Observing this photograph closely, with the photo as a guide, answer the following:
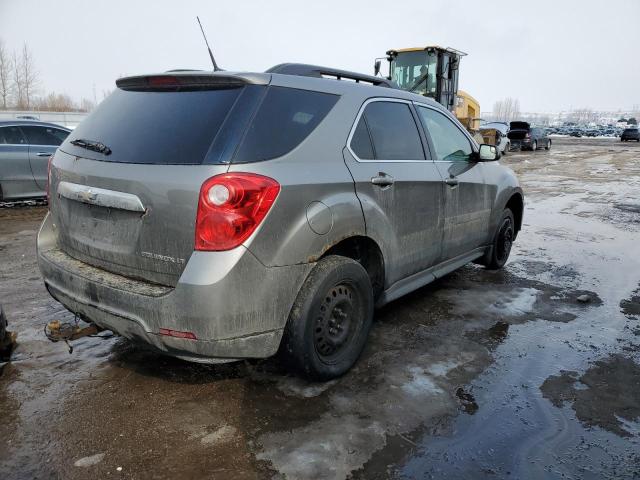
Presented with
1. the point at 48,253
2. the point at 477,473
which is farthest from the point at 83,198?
the point at 477,473

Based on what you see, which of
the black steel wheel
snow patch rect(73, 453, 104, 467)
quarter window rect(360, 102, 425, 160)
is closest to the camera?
snow patch rect(73, 453, 104, 467)

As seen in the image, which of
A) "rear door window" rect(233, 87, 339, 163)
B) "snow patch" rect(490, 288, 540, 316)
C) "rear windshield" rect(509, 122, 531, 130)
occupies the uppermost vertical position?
"rear windshield" rect(509, 122, 531, 130)

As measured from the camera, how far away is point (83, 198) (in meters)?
2.74

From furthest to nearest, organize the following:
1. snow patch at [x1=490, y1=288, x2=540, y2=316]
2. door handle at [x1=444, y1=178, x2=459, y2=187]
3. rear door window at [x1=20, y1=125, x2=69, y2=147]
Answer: rear door window at [x1=20, y1=125, x2=69, y2=147] < snow patch at [x1=490, y1=288, x2=540, y2=316] < door handle at [x1=444, y1=178, x2=459, y2=187]

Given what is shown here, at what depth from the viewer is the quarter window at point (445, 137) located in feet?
13.4

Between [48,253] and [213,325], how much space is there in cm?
137

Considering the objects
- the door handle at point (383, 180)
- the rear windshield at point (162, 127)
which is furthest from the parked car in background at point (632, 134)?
the rear windshield at point (162, 127)

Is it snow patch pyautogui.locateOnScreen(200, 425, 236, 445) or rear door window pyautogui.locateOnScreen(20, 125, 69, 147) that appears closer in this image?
snow patch pyautogui.locateOnScreen(200, 425, 236, 445)

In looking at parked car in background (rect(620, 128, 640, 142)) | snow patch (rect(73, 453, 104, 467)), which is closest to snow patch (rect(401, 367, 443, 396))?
snow patch (rect(73, 453, 104, 467))

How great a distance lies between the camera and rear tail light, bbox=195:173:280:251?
2367 millimetres

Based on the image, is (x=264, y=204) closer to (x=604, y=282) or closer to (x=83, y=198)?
(x=83, y=198)

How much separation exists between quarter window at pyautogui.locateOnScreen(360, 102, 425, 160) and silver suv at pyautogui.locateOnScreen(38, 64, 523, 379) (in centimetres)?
2

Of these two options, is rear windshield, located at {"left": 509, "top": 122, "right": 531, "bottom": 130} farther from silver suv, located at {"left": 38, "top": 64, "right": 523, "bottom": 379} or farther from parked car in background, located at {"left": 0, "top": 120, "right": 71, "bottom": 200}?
silver suv, located at {"left": 38, "top": 64, "right": 523, "bottom": 379}

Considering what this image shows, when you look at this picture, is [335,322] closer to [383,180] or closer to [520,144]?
[383,180]
